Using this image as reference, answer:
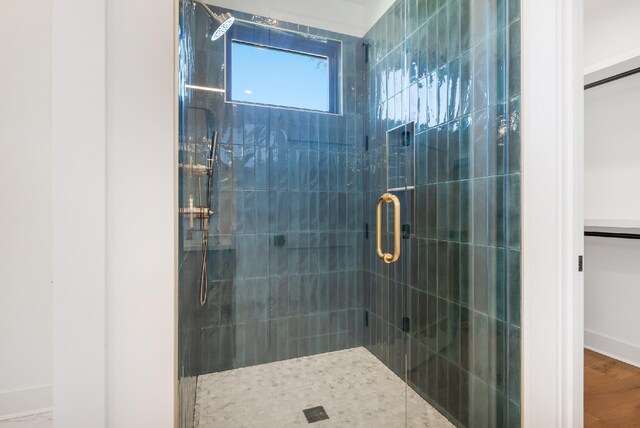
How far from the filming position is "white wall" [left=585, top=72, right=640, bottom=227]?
2135 mm

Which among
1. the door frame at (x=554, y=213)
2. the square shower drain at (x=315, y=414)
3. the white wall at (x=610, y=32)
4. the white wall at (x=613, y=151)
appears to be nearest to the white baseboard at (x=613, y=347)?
the white wall at (x=613, y=151)

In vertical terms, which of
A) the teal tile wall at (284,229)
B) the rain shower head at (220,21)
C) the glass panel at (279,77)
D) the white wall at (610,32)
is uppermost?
the white wall at (610,32)

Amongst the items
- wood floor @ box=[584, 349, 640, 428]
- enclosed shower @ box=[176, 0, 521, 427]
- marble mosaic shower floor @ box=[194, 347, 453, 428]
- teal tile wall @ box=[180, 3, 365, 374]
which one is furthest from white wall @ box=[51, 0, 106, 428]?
wood floor @ box=[584, 349, 640, 428]

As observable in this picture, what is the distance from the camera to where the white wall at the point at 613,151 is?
213cm

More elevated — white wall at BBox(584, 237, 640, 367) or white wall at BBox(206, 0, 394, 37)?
white wall at BBox(206, 0, 394, 37)

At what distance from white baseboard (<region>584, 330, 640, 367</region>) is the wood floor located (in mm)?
44

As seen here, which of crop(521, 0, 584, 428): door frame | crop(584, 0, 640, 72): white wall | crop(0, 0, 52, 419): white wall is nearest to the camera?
crop(521, 0, 584, 428): door frame

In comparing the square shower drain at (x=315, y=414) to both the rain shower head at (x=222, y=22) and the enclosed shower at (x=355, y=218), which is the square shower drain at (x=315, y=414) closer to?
the enclosed shower at (x=355, y=218)

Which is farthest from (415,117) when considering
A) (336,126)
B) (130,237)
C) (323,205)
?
(130,237)

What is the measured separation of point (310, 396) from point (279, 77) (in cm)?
202

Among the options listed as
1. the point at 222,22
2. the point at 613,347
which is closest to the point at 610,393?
the point at 613,347

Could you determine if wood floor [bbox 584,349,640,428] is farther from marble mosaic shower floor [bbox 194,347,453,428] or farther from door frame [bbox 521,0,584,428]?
marble mosaic shower floor [bbox 194,347,453,428]

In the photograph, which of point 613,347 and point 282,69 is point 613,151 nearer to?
point 613,347

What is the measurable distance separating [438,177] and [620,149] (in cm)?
166
